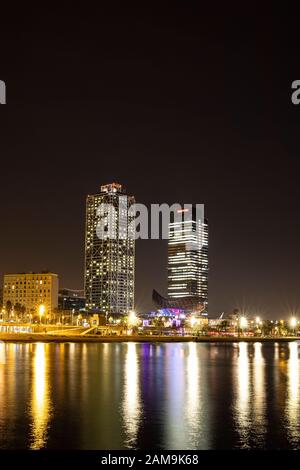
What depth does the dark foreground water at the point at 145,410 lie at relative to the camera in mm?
20141

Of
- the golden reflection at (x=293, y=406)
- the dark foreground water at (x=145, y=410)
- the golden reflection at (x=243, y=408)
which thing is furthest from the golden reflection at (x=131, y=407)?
the golden reflection at (x=293, y=406)

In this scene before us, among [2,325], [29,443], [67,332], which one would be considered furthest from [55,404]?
[2,325]

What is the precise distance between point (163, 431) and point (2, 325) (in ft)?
414

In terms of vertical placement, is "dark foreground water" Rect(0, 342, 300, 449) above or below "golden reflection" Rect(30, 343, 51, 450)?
below

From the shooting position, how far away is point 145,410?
86.6ft

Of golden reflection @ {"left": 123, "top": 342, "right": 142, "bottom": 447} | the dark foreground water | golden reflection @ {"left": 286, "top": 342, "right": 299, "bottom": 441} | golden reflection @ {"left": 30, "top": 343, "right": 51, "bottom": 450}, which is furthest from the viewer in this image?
golden reflection @ {"left": 286, "top": 342, "right": 299, "bottom": 441}

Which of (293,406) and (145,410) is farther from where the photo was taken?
(293,406)

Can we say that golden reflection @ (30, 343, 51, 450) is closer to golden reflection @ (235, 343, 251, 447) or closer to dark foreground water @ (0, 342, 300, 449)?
dark foreground water @ (0, 342, 300, 449)

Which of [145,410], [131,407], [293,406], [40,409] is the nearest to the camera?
[40,409]

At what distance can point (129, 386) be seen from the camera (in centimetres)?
3594

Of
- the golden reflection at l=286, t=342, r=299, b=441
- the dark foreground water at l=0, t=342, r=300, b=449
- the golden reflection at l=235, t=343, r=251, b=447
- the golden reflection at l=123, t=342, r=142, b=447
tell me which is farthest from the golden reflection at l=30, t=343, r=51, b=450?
the golden reflection at l=286, t=342, r=299, b=441

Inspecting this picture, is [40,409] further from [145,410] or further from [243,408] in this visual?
[243,408]

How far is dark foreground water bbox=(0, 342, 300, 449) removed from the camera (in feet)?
66.1

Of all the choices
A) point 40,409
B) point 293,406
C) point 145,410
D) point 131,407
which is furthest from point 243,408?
point 40,409
